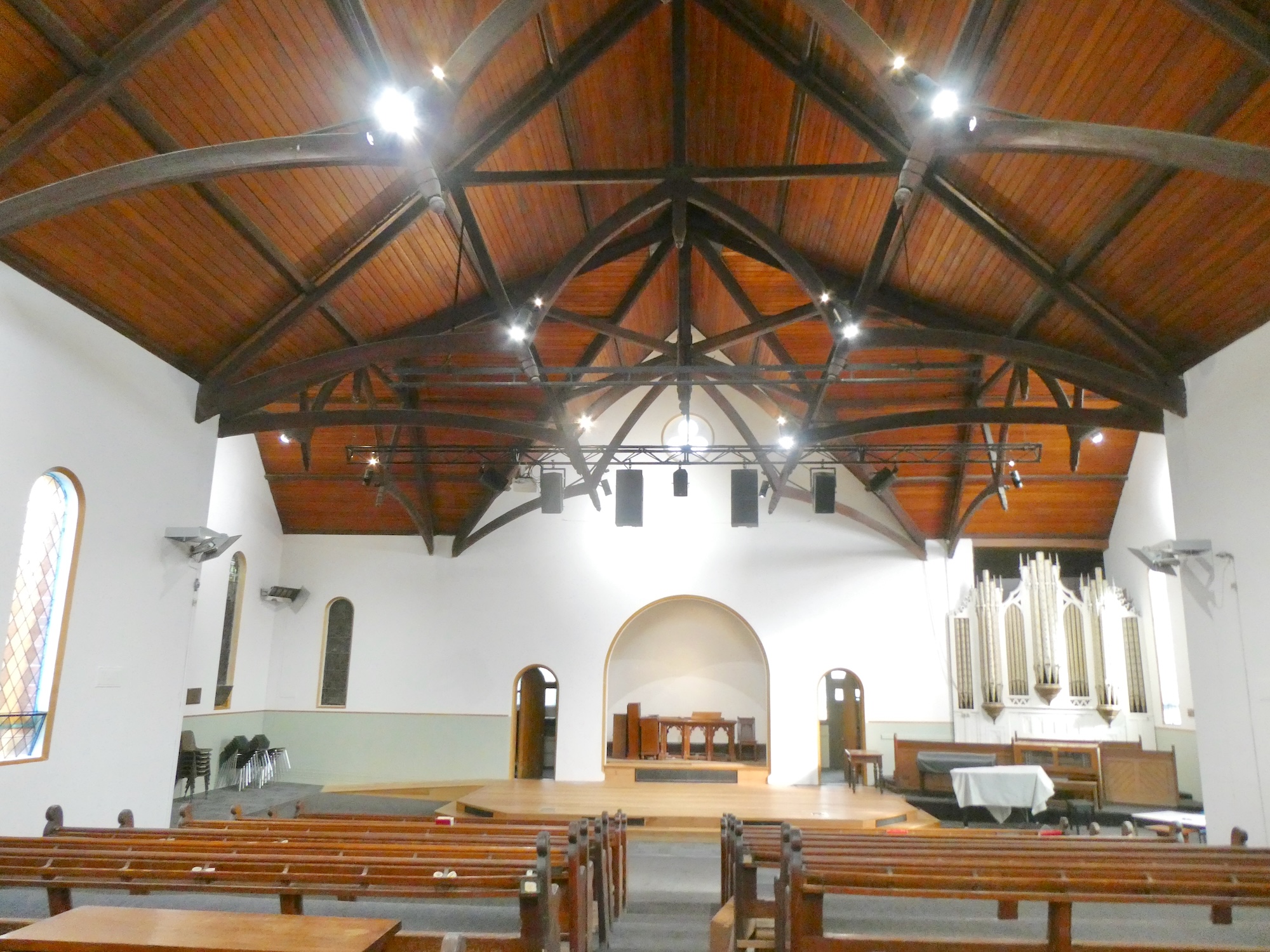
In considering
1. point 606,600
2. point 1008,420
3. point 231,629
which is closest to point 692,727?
point 606,600

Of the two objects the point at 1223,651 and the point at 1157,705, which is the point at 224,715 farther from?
the point at 1157,705

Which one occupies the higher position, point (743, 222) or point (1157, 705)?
point (743, 222)

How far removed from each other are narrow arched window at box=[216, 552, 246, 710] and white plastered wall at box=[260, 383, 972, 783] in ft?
4.12

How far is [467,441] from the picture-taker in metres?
14.4

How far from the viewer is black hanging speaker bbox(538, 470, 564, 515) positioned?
42.9 feet

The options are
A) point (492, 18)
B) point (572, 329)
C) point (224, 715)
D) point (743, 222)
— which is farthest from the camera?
point (224, 715)

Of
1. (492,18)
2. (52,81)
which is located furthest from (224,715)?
(492,18)

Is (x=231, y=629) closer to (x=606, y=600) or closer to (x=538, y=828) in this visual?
(x=606, y=600)

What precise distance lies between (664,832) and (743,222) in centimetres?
723

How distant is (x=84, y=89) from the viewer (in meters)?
5.87

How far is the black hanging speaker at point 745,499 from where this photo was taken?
12961 millimetres

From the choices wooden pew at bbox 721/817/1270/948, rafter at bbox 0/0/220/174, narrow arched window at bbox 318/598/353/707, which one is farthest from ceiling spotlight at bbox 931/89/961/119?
narrow arched window at bbox 318/598/353/707

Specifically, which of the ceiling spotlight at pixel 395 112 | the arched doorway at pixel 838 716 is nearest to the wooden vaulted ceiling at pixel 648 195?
the ceiling spotlight at pixel 395 112

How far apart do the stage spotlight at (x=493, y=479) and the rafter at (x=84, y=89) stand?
776cm
